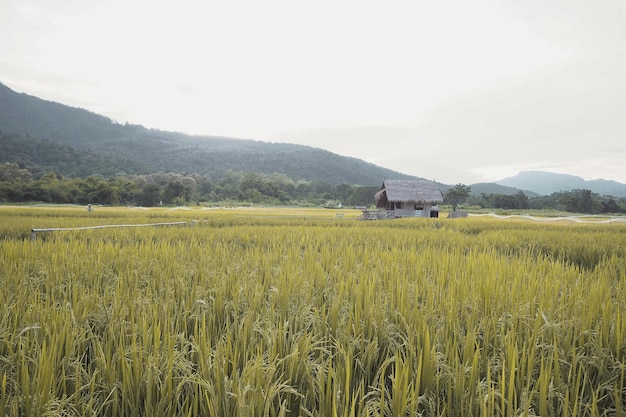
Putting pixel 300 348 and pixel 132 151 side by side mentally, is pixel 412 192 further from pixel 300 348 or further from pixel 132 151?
pixel 132 151

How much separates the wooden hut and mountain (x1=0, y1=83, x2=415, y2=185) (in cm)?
5712

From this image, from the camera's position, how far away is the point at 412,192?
26.1 meters

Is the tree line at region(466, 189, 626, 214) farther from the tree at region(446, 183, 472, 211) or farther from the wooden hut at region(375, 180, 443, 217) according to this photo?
the wooden hut at region(375, 180, 443, 217)

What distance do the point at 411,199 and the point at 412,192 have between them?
3.09 feet

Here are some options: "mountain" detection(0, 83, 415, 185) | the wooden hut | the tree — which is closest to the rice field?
the wooden hut

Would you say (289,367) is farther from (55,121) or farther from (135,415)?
(55,121)

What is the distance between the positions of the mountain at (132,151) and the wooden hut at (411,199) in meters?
57.1

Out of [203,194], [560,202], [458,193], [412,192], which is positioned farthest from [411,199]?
[560,202]

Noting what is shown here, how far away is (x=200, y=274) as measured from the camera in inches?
121

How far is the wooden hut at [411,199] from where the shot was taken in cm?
2544

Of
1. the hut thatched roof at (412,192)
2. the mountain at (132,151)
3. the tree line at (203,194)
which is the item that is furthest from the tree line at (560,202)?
the hut thatched roof at (412,192)

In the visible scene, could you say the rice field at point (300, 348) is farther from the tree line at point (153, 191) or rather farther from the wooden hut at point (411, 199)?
the tree line at point (153, 191)

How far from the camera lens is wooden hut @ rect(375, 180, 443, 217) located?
83.5ft

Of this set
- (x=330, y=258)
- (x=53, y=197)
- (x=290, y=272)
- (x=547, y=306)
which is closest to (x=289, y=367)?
(x=290, y=272)
